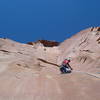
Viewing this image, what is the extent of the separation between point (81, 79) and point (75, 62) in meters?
9.73

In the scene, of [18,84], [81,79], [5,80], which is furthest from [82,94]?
[5,80]

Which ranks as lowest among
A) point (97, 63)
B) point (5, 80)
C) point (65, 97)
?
point (65, 97)

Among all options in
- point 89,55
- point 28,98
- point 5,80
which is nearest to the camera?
point 28,98

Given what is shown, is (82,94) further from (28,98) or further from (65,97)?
(28,98)

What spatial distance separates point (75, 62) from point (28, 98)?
12182 mm

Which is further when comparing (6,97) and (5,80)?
(5,80)

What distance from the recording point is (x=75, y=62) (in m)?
20.3

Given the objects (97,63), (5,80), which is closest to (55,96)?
(5,80)

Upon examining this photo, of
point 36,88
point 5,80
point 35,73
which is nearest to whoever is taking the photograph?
point 36,88

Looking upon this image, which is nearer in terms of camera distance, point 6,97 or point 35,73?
point 6,97

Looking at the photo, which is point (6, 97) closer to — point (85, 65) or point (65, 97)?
point (65, 97)

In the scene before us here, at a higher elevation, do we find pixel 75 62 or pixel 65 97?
pixel 75 62

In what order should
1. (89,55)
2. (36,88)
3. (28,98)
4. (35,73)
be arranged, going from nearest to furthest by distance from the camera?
(28,98)
(36,88)
(35,73)
(89,55)

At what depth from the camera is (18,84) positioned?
1002 cm
